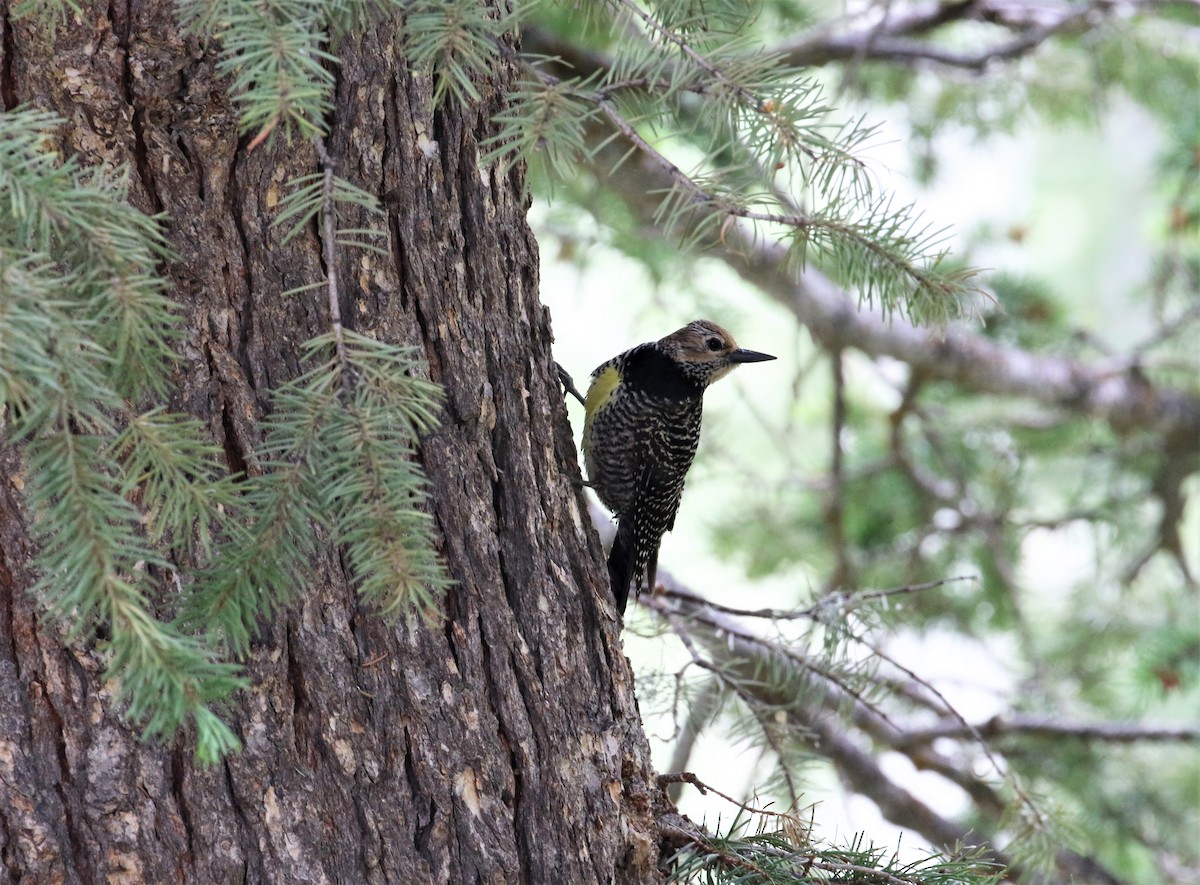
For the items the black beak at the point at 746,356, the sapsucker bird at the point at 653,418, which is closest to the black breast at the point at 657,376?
the sapsucker bird at the point at 653,418

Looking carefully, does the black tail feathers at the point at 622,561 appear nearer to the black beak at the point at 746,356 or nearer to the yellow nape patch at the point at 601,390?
the yellow nape patch at the point at 601,390

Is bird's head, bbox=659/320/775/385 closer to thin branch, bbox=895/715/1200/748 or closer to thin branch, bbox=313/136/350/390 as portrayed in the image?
thin branch, bbox=895/715/1200/748

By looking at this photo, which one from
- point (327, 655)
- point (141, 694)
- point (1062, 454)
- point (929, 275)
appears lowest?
point (141, 694)

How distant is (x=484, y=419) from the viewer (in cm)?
164

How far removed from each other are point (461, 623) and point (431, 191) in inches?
23.3

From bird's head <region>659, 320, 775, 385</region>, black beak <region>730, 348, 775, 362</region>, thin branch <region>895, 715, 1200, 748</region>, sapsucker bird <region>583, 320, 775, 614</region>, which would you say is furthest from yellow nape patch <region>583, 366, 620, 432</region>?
thin branch <region>895, 715, 1200, 748</region>

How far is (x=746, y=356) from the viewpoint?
3121 mm

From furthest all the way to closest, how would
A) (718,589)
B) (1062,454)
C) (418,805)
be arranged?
1. (718,589)
2. (1062,454)
3. (418,805)

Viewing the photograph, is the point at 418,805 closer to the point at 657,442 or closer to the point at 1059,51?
the point at 657,442

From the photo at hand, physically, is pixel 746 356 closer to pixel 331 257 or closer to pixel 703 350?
pixel 703 350

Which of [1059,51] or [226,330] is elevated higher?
[1059,51]

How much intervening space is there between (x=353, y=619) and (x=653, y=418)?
1734 millimetres

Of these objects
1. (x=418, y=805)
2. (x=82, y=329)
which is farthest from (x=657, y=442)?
(x=82, y=329)

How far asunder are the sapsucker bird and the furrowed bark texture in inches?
55.0
